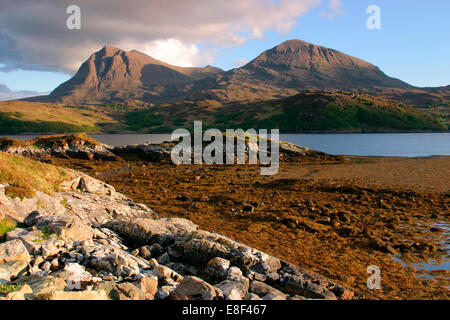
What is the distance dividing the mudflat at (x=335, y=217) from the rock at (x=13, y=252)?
31.9ft

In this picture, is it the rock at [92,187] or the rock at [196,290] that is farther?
the rock at [92,187]

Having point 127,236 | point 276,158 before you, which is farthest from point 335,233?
point 276,158

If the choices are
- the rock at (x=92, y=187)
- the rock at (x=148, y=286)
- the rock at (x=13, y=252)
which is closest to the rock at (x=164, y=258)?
the rock at (x=148, y=286)

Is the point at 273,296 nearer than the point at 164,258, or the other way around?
the point at 273,296

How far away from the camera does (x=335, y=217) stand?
20.3 meters

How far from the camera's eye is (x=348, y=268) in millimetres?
13000

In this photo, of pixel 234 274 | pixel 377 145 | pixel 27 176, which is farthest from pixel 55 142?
pixel 377 145

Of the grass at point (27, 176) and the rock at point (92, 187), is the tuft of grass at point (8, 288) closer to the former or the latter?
the grass at point (27, 176)

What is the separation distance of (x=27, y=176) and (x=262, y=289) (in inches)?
533

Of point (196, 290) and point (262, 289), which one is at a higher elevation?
point (196, 290)

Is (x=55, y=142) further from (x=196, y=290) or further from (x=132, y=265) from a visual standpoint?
(x=196, y=290)

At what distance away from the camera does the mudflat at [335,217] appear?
1285cm
